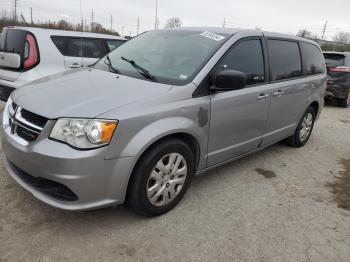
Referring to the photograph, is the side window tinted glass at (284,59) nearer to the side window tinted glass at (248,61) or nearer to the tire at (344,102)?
the side window tinted glass at (248,61)

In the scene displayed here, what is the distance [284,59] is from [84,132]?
295 cm

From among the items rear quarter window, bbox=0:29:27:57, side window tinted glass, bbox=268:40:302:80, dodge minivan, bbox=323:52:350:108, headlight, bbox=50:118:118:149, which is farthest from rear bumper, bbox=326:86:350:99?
headlight, bbox=50:118:118:149

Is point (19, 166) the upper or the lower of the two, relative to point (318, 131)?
upper

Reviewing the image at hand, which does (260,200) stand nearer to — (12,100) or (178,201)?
(178,201)

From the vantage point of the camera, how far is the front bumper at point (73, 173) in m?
2.38

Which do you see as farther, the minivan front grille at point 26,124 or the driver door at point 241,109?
the driver door at point 241,109

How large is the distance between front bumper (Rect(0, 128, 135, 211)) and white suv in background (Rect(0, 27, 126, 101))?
110 inches

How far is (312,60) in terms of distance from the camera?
16.5 ft

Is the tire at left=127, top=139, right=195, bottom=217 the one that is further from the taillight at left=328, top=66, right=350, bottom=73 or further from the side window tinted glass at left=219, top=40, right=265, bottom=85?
the taillight at left=328, top=66, right=350, bottom=73

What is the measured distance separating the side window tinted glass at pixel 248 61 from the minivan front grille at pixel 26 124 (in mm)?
1732

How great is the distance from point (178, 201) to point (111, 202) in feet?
2.55

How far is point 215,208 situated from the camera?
321 centimetres

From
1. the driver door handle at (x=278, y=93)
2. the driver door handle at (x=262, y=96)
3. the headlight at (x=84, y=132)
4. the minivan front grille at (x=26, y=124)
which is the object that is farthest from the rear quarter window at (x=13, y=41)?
the driver door handle at (x=278, y=93)

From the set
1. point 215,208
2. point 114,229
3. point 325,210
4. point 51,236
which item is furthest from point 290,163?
point 51,236
